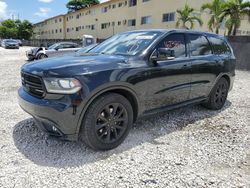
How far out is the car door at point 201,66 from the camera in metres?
4.60

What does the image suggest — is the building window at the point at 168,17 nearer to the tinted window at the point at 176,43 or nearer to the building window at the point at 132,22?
the building window at the point at 132,22

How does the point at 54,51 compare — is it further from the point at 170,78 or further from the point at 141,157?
the point at 141,157

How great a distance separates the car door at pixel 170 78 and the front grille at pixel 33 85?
161 cm

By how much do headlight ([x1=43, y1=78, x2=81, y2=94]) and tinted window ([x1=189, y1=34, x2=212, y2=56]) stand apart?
2580 millimetres

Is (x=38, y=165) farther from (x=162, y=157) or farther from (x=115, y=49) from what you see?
(x=115, y=49)

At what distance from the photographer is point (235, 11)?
1739cm

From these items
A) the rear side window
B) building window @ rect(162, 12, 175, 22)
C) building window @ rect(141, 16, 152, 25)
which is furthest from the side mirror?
building window @ rect(141, 16, 152, 25)

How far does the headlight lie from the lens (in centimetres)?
298

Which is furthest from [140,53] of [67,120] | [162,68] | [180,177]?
[180,177]

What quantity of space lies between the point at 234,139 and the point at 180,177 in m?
1.69

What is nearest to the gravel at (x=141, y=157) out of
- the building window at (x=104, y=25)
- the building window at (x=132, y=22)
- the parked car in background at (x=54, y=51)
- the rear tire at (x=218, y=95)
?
the rear tire at (x=218, y=95)

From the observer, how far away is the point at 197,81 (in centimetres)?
470

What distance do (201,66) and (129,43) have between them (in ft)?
5.27

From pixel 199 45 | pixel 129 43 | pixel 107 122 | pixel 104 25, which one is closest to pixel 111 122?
pixel 107 122
